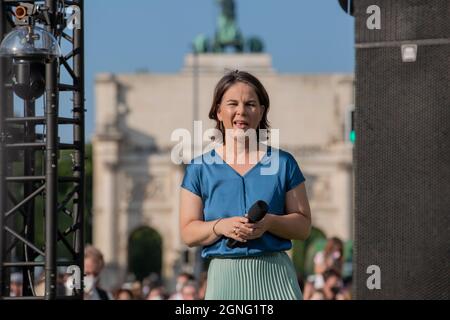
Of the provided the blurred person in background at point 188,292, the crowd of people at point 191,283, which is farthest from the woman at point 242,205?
the blurred person in background at point 188,292

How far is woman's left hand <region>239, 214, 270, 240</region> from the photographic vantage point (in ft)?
21.1

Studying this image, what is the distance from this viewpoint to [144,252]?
99750mm

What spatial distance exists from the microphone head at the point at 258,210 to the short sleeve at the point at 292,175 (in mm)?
333

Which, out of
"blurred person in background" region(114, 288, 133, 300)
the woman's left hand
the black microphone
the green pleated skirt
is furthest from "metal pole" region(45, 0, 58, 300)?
"blurred person in background" region(114, 288, 133, 300)

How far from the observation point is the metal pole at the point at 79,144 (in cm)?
1035

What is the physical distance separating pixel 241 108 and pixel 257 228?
21.5 inches

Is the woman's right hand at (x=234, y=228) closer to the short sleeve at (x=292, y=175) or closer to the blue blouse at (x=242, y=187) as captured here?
the blue blouse at (x=242, y=187)

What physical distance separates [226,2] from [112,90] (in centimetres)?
1088

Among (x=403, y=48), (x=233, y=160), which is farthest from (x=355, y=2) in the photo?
(x=233, y=160)

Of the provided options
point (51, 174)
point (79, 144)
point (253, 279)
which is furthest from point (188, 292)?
point (253, 279)

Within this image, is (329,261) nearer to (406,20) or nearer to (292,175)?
(406,20)

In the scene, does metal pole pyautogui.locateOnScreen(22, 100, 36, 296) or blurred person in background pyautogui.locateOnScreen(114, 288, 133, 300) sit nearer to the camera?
metal pole pyautogui.locateOnScreen(22, 100, 36, 296)

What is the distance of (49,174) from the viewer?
950cm

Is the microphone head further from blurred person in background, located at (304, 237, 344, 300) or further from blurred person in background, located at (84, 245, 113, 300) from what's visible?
blurred person in background, located at (304, 237, 344, 300)
